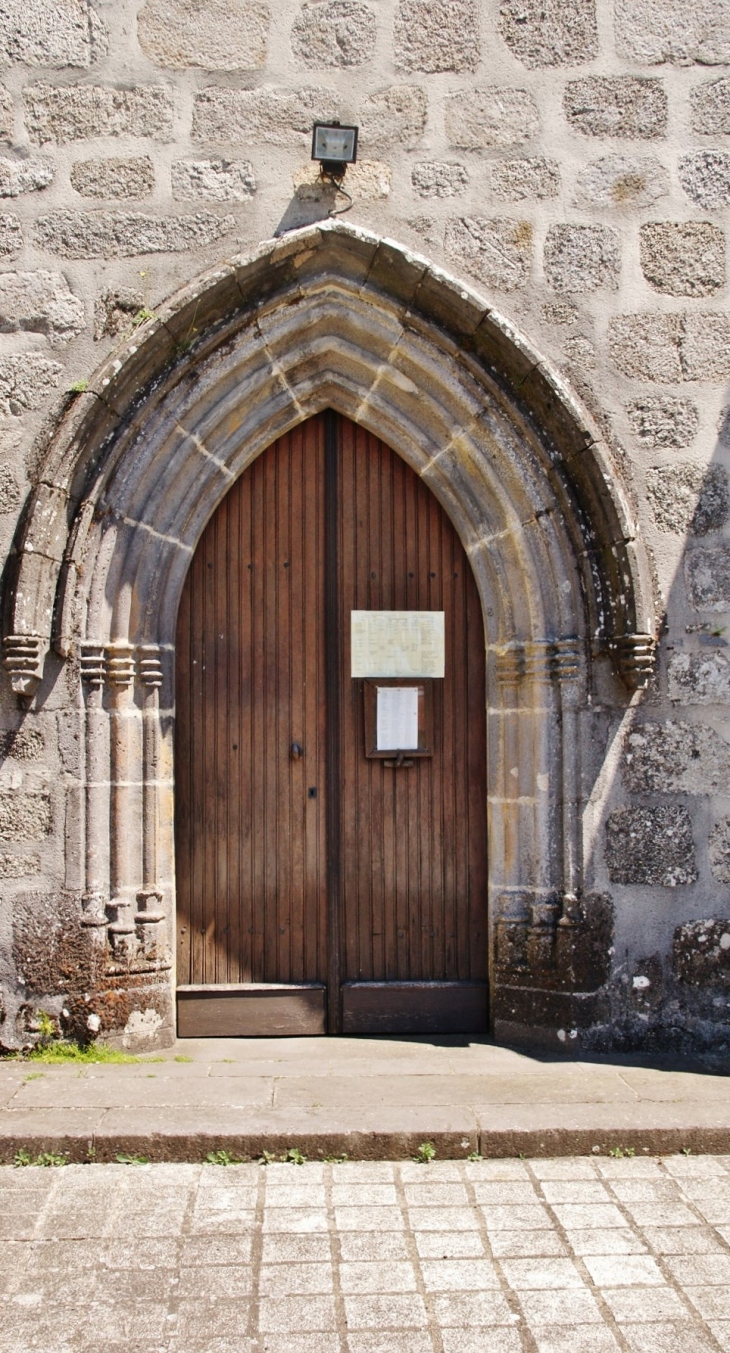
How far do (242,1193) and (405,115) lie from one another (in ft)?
13.0

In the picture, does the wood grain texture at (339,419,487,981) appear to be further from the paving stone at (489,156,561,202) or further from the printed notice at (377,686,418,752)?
the paving stone at (489,156,561,202)

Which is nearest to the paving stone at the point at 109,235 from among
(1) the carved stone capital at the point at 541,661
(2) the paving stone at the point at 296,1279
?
(1) the carved stone capital at the point at 541,661

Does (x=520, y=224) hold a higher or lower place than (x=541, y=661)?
higher

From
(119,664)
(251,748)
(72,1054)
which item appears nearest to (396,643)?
(251,748)

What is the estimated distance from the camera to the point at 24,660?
399 cm

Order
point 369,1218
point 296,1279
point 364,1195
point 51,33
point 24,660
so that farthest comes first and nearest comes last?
point 51,33 < point 24,660 < point 364,1195 < point 369,1218 < point 296,1279

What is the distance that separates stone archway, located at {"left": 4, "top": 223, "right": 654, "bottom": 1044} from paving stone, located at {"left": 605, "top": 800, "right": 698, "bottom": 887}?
0.58 feet

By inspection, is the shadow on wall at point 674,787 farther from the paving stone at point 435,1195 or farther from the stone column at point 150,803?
the stone column at point 150,803

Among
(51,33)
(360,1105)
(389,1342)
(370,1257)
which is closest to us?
(389,1342)

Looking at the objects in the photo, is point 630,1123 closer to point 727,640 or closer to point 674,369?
point 727,640

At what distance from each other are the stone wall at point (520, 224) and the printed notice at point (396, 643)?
0.71 meters

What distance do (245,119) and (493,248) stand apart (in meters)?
1.11

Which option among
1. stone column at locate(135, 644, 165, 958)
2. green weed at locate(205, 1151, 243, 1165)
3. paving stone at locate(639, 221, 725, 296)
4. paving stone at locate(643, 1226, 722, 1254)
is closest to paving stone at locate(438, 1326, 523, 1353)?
paving stone at locate(643, 1226, 722, 1254)

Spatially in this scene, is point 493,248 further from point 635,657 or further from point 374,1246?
point 374,1246
